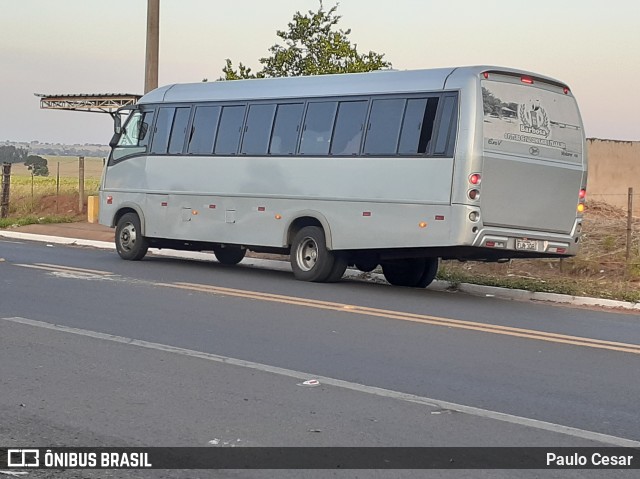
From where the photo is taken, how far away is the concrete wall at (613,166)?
35.2m

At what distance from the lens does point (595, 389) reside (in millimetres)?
8766

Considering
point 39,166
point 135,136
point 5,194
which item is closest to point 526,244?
point 135,136

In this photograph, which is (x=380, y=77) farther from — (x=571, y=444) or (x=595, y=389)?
(x=571, y=444)

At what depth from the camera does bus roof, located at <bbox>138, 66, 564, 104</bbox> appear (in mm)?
15867

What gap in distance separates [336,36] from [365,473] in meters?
25.4

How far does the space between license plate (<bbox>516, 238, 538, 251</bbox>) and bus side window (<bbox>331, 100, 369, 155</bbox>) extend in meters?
2.87

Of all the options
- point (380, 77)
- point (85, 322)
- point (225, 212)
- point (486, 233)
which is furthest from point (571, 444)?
point (225, 212)

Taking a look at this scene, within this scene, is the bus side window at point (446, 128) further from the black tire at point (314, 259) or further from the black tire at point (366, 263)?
the black tire at point (314, 259)

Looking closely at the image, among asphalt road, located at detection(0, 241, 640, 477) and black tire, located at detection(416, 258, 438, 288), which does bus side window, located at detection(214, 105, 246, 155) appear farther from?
asphalt road, located at detection(0, 241, 640, 477)

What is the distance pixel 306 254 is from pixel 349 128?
82.7 inches

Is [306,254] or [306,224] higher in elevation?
[306,224]

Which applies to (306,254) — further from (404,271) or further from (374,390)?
(374,390)

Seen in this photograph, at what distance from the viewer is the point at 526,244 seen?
15.6 m

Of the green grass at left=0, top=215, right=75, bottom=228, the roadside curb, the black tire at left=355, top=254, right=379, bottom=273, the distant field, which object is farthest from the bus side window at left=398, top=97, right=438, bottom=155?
the distant field
